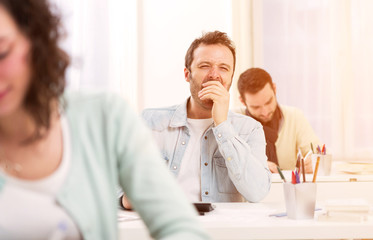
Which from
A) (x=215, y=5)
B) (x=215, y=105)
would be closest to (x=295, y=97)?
(x=215, y=5)

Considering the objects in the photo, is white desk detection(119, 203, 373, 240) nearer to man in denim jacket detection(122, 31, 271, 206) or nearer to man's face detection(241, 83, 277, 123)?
man in denim jacket detection(122, 31, 271, 206)

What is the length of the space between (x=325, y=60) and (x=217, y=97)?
3064 mm

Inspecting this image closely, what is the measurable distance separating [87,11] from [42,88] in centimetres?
442

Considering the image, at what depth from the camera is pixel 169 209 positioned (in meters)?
0.88

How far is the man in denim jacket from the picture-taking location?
2139 mm

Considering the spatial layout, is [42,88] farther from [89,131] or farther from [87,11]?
[87,11]

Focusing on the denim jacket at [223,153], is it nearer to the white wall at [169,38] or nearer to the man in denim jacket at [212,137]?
the man in denim jacket at [212,137]

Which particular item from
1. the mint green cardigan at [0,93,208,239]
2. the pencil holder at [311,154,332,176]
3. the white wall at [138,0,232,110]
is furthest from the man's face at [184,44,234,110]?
the white wall at [138,0,232,110]

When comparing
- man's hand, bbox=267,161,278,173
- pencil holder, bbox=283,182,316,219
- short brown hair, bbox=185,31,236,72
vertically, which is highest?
short brown hair, bbox=185,31,236,72

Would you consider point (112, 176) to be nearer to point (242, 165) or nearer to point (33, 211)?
point (33, 211)

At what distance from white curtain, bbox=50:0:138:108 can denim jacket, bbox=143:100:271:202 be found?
2709 mm

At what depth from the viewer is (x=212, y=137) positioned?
2.27m

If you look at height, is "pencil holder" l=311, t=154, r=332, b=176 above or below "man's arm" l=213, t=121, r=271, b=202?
below

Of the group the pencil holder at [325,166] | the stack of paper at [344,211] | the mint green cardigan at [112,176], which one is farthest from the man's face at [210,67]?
the mint green cardigan at [112,176]
